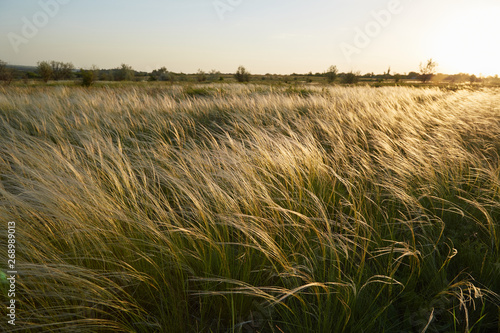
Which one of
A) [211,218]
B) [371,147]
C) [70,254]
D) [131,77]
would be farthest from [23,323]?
[131,77]

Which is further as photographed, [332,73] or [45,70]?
[332,73]

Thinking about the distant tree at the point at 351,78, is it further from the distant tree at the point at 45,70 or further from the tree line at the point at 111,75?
the distant tree at the point at 45,70

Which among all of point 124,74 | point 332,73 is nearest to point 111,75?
point 124,74

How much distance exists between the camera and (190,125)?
4.75 metres

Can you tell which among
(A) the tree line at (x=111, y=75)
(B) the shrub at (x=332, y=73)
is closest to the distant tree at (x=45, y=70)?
(A) the tree line at (x=111, y=75)

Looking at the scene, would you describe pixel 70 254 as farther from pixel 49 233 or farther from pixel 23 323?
pixel 23 323

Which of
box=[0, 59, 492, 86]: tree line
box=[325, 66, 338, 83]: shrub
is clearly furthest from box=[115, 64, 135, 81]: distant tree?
box=[325, 66, 338, 83]: shrub

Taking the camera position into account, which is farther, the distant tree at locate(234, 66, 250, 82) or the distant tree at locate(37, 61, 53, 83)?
the distant tree at locate(234, 66, 250, 82)

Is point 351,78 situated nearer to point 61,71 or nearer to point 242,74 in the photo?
point 242,74

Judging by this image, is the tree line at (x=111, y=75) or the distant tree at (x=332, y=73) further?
the distant tree at (x=332, y=73)

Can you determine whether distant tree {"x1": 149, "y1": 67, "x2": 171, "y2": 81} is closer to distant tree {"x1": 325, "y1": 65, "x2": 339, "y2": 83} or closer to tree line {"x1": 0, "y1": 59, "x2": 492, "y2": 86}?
tree line {"x1": 0, "y1": 59, "x2": 492, "y2": 86}

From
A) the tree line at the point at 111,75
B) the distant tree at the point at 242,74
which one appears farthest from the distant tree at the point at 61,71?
the distant tree at the point at 242,74

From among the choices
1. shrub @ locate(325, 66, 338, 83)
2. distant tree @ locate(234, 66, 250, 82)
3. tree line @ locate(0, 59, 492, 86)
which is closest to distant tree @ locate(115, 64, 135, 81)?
tree line @ locate(0, 59, 492, 86)

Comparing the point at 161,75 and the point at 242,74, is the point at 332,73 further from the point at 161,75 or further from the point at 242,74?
the point at 161,75
